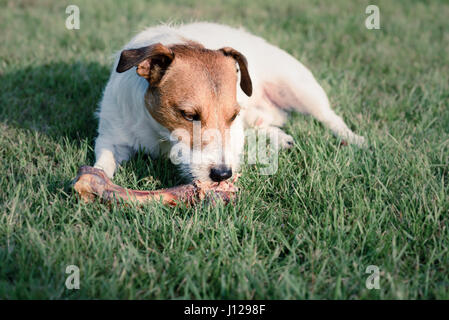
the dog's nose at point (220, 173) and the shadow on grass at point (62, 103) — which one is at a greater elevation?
the shadow on grass at point (62, 103)

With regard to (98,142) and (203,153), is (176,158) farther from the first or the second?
(98,142)

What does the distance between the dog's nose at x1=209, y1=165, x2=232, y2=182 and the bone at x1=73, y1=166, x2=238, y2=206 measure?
0.05 meters

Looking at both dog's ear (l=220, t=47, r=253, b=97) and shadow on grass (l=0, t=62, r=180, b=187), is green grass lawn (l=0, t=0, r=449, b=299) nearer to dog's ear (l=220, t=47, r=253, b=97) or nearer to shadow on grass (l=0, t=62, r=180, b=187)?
shadow on grass (l=0, t=62, r=180, b=187)

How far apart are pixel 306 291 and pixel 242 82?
1.79 meters

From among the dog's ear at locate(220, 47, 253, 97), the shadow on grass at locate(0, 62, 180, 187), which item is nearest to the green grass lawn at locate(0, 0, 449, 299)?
the shadow on grass at locate(0, 62, 180, 187)

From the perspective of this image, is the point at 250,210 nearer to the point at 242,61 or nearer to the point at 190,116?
the point at 190,116

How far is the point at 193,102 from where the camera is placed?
282cm

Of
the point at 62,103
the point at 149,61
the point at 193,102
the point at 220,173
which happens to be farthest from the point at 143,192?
the point at 62,103

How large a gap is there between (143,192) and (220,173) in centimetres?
51

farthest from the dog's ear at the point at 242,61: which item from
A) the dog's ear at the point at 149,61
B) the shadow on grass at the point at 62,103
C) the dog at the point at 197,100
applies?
the shadow on grass at the point at 62,103

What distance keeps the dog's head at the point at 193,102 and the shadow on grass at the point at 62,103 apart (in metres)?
0.39

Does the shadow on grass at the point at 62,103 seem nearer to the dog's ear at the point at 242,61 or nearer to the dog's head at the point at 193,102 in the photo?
the dog's head at the point at 193,102

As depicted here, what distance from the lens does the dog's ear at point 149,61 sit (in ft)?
9.04

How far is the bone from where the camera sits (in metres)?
2.59
